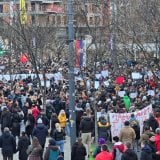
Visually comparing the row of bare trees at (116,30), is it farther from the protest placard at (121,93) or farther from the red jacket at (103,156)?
the red jacket at (103,156)

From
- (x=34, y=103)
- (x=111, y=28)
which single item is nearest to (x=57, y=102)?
(x=34, y=103)

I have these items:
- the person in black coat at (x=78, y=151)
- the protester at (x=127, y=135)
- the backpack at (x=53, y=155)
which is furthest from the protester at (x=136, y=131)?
the backpack at (x=53, y=155)

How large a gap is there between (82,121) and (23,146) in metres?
3.40

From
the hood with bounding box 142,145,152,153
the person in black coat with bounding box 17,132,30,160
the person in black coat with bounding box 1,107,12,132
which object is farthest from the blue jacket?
the hood with bounding box 142,145,152,153

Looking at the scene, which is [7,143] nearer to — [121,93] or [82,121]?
[82,121]

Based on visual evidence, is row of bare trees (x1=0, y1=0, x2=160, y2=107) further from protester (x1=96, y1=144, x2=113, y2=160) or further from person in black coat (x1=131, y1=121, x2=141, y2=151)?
protester (x1=96, y1=144, x2=113, y2=160)

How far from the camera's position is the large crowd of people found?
57.6 feet

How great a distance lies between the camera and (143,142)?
1766 cm

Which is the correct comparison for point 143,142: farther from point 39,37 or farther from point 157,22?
point 39,37

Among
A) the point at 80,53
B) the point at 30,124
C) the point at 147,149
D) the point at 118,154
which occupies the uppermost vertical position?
the point at 80,53

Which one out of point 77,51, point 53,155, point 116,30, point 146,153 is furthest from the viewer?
point 116,30

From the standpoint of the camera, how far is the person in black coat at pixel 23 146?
19.1 m

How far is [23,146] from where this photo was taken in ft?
63.0

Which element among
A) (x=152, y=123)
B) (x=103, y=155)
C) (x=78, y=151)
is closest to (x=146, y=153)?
(x=103, y=155)
